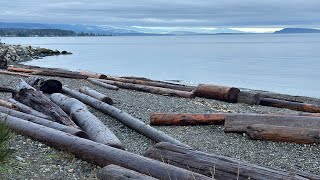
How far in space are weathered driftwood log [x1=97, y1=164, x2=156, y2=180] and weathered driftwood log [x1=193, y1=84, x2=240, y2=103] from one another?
33.3ft

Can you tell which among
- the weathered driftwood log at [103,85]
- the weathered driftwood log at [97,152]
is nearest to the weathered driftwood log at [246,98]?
the weathered driftwood log at [103,85]

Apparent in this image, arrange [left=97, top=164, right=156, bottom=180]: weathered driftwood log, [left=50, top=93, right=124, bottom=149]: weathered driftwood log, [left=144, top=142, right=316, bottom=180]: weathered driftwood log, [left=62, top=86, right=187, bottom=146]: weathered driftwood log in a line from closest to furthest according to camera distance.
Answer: [left=144, top=142, right=316, bottom=180]: weathered driftwood log < [left=97, top=164, right=156, bottom=180]: weathered driftwood log < [left=50, top=93, right=124, bottom=149]: weathered driftwood log < [left=62, top=86, right=187, bottom=146]: weathered driftwood log

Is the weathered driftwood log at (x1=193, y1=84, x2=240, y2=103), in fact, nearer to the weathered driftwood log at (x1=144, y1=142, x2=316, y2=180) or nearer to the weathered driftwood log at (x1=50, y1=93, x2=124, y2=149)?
the weathered driftwood log at (x1=50, y1=93, x2=124, y2=149)

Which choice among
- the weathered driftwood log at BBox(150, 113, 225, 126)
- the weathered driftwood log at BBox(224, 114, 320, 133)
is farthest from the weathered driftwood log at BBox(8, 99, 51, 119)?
the weathered driftwood log at BBox(224, 114, 320, 133)

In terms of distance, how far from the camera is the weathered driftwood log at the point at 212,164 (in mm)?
5043

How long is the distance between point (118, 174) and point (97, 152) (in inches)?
43.8

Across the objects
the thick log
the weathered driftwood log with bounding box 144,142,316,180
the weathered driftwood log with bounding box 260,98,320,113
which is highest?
the weathered driftwood log with bounding box 144,142,316,180

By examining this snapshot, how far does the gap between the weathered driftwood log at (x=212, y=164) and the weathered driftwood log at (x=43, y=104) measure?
2.88 m

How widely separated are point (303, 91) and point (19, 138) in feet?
81.7

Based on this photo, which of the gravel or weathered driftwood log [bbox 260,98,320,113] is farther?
weathered driftwood log [bbox 260,98,320,113]

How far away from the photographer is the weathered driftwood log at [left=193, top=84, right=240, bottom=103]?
1540 centimetres

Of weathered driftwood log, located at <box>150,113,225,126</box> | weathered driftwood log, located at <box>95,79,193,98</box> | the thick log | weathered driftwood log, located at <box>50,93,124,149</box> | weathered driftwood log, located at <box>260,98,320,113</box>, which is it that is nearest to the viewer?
weathered driftwood log, located at <box>50,93,124,149</box>

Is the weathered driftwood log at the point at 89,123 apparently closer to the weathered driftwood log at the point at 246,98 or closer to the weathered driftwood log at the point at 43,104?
the weathered driftwood log at the point at 43,104

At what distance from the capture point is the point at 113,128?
9789mm
